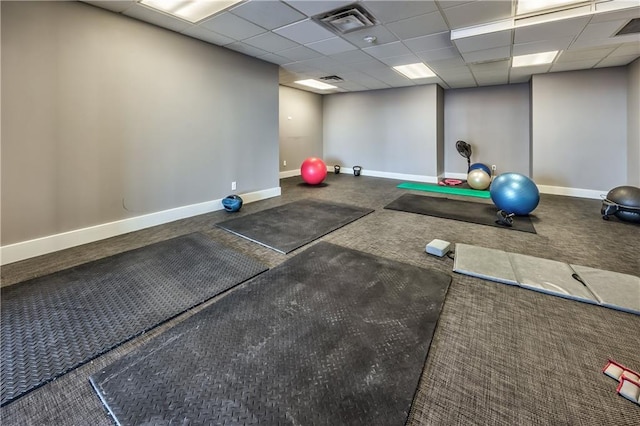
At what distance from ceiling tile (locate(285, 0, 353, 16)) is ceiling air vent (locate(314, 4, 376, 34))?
94 millimetres

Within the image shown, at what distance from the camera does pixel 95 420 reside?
1254 mm

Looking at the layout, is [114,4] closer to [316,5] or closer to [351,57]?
[316,5]

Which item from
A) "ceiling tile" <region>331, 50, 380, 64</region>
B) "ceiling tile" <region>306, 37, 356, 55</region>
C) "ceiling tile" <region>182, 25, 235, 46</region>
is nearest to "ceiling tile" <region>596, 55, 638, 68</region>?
"ceiling tile" <region>331, 50, 380, 64</region>

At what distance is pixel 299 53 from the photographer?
15.8 ft

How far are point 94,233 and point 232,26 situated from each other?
313 cm

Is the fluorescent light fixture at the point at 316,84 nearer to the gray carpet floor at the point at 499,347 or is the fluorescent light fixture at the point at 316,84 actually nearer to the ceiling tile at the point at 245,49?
the ceiling tile at the point at 245,49

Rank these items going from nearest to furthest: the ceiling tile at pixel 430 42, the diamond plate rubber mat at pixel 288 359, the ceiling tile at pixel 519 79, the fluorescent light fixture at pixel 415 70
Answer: the diamond plate rubber mat at pixel 288 359 → the ceiling tile at pixel 430 42 → the fluorescent light fixture at pixel 415 70 → the ceiling tile at pixel 519 79

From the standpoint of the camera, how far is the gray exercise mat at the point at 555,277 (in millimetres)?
2137

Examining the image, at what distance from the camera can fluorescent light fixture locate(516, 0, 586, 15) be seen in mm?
3090

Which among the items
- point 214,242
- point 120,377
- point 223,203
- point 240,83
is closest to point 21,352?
point 120,377

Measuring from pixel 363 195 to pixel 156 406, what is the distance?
5.15m

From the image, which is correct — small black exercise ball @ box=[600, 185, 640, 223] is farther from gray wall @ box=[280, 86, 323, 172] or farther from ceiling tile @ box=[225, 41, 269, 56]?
gray wall @ box=[280, 86, 323, 172]

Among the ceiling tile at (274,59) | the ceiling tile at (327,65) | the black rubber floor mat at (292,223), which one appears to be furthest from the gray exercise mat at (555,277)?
the ceiling tile at (274,59)

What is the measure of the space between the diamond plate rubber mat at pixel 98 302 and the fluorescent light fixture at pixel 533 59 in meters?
5.69
